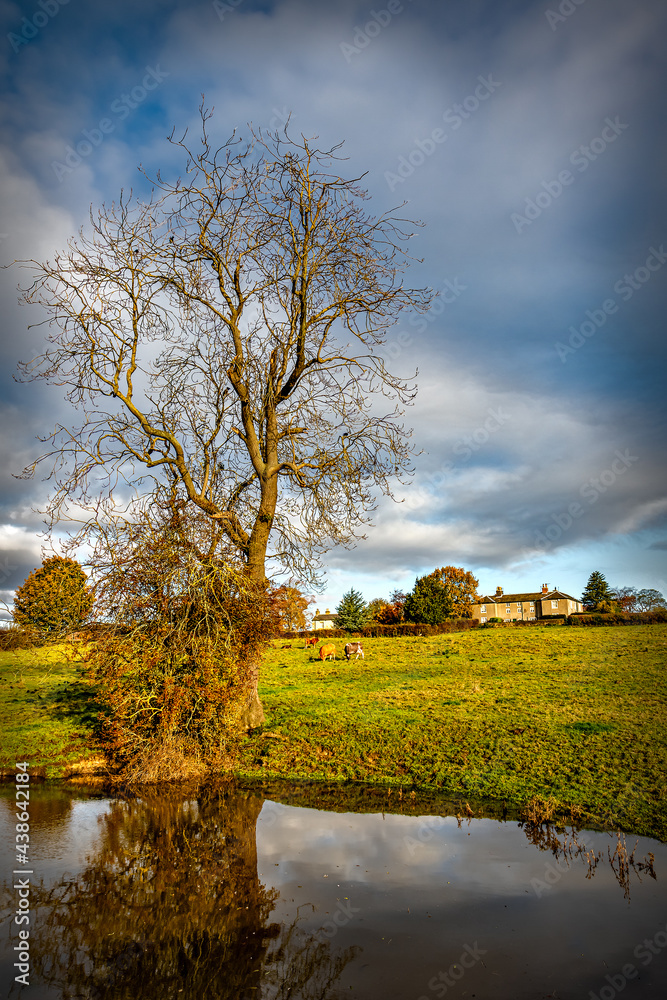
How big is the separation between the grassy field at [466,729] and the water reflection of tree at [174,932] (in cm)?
449

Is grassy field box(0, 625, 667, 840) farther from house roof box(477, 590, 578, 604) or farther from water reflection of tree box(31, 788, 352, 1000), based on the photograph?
house roof box(477, 590, 578, 604)

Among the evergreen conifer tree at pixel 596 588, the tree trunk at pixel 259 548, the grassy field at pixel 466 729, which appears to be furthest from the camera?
the evergreen conifer tree at pixel 596 588

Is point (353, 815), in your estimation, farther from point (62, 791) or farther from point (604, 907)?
point (62, 791)

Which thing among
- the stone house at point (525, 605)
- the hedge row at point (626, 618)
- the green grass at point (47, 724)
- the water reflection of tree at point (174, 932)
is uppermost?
the stone house at point (525, 605)

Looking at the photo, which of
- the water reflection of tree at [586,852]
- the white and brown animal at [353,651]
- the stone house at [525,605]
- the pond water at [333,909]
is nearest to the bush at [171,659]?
the pond water at [333,909]

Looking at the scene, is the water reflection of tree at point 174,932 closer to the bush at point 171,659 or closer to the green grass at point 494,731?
the bush at point 171,659

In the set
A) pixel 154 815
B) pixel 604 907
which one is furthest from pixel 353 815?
pixel 604 907

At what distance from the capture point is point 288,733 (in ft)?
46.4

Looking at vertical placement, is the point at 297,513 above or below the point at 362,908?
above

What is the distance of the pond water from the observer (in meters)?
4.89

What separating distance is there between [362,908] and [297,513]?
10292mm

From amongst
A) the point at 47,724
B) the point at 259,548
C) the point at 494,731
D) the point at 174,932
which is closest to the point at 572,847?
the point at 174,932

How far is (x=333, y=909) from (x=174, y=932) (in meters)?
1.60

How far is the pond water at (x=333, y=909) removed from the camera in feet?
16.0
